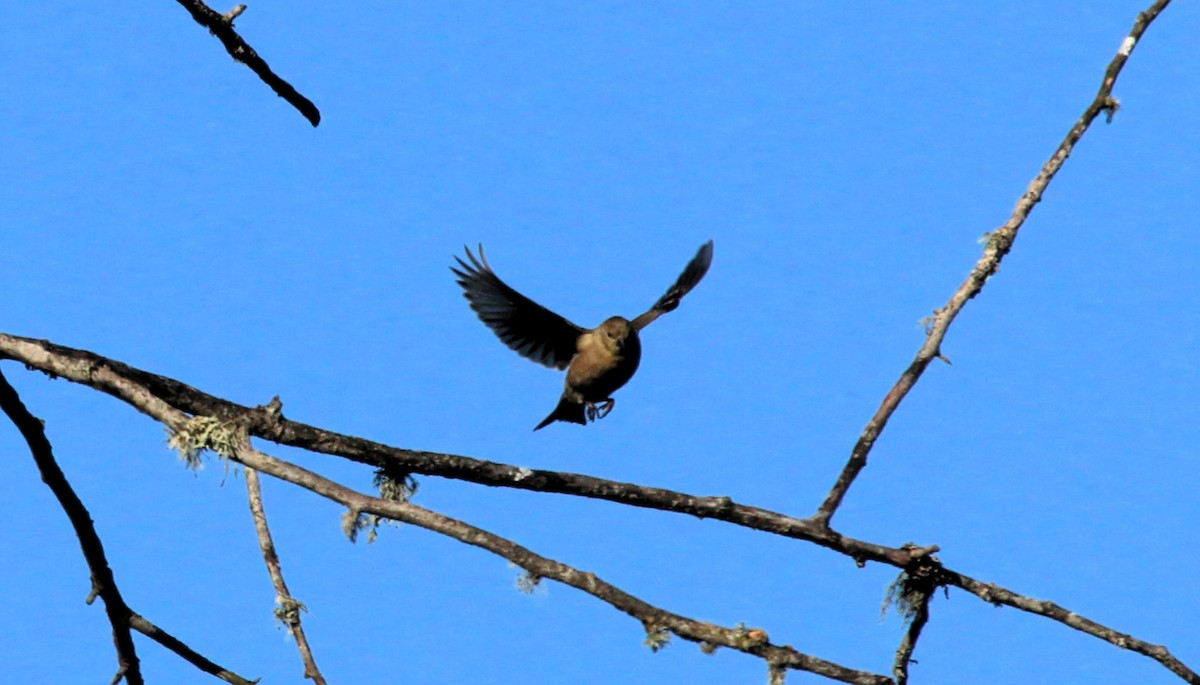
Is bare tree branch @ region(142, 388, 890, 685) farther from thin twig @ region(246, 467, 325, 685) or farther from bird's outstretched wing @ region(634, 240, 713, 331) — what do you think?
bird's outstretched wing @ region(634, 240, 713, 331)

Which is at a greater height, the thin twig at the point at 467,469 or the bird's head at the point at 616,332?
the bird's head at the point at 616,332

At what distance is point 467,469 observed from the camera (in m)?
3.55

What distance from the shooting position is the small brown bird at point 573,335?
6945 mm

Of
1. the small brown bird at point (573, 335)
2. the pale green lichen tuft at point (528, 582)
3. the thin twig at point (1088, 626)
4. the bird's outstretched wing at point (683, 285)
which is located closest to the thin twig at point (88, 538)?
the pale green lichen tuft at point (528, 582)

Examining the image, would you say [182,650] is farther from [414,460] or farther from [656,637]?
[656,637]

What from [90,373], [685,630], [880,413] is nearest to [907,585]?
[880,413]

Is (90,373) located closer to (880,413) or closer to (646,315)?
(880,413)

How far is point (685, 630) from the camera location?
264cm

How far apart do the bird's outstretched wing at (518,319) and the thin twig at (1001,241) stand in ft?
10.2

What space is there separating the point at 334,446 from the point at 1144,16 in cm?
280

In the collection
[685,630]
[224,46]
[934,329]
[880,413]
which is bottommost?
[685,630]

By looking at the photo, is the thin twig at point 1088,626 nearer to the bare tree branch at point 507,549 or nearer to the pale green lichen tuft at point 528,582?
the bare tree branch at point 507,549

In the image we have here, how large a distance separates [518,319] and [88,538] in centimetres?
361

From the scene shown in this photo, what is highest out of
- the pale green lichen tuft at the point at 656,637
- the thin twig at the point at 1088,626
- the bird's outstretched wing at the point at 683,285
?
the bird's outstretched wing at the point at 683,285
